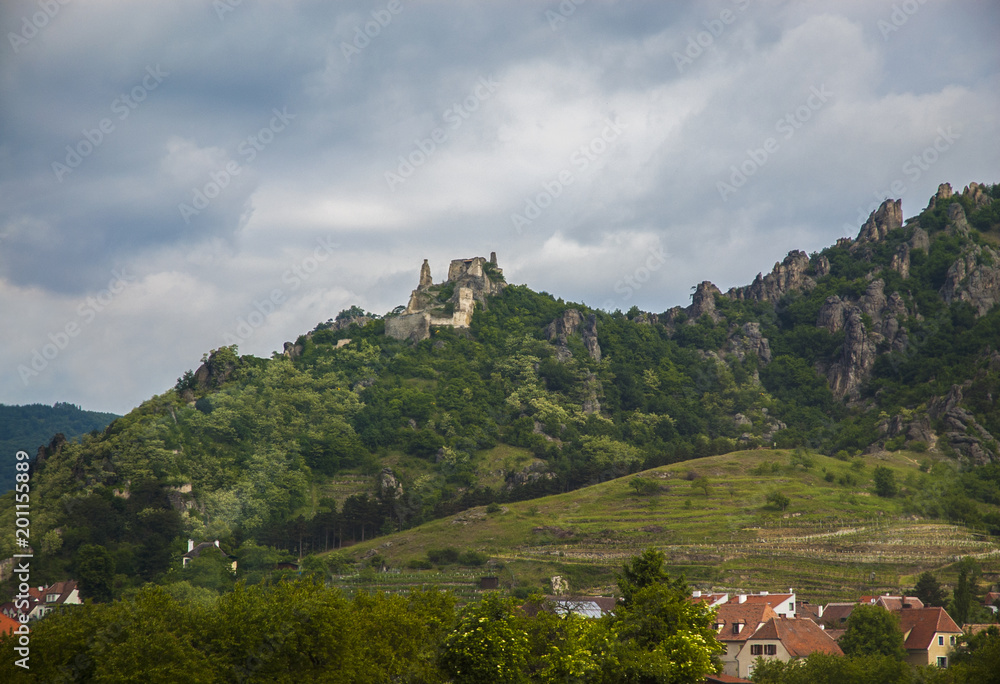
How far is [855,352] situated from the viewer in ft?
638

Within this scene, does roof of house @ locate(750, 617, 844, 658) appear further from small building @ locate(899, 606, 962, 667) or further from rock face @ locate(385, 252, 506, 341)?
rock face @ locate(385, 252, 506, 341)

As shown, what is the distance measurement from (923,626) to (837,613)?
1266 centimetres

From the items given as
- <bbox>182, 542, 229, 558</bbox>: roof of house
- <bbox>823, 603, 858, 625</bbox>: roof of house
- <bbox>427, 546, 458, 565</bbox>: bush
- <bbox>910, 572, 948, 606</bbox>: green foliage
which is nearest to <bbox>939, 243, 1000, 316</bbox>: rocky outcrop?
<bbox>910, 572, 948, 606</bbox>: green foliage

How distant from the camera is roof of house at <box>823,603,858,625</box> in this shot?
84.3m

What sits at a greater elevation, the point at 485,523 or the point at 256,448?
the point at 256,448

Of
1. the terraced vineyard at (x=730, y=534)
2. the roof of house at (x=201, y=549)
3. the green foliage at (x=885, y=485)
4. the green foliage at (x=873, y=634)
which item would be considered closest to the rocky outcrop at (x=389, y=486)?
the terraced vineyard at (x=730, y=534)

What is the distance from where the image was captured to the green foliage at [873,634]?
69.7 meters

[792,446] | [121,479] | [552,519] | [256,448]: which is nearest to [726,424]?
[792,446]

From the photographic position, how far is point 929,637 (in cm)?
7250

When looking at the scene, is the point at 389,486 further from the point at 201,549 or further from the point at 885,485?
the point at 885,485

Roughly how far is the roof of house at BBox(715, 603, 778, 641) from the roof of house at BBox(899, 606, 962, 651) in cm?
1049

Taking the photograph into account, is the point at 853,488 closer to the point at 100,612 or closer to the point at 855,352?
the point at 855,352

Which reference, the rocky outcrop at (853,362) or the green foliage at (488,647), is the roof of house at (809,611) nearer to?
the green foliage at (488,647)

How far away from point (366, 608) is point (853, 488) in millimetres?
99960
